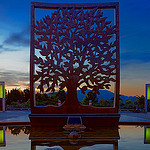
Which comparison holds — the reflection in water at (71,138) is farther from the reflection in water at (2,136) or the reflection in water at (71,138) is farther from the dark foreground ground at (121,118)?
the dark foreground ground at (121,118)

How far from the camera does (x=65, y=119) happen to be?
243 inches

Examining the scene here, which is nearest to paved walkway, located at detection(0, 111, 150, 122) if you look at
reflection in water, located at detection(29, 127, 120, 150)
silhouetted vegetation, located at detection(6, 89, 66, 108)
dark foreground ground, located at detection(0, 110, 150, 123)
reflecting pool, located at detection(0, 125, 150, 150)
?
dark foreground ground, located at detection(0, 110, 150, 123)

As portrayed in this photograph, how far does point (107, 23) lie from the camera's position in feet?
20.8

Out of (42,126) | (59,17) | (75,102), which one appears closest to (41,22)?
(59,17)

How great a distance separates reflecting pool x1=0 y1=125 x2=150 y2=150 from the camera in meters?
4.15

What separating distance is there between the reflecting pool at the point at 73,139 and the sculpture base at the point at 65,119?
255mm

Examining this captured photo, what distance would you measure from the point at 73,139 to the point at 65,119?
5.04ft

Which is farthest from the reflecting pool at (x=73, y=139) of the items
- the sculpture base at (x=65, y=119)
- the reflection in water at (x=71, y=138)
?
the sculpture base at (x=65, y=119)

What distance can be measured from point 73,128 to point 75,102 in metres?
1.02

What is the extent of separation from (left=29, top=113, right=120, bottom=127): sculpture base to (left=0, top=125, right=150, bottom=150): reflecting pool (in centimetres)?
26

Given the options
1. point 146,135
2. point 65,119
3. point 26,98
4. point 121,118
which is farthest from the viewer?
→ point 26,98

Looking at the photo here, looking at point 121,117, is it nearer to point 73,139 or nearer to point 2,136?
point 73,139

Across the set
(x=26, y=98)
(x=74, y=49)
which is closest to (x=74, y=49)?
(x=74, y=49)

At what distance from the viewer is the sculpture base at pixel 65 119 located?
20.2 feet
